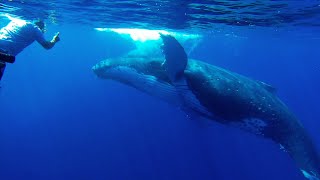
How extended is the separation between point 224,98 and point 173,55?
2250 millimetres

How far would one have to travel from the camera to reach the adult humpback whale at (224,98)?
395 inches

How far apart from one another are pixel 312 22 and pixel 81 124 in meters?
29.3

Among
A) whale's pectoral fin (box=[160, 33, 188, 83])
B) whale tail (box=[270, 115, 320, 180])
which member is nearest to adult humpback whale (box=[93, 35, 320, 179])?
whale tail (box=[270, 115, 320, 180])

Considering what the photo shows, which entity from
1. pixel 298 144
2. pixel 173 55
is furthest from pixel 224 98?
pixel 298 144

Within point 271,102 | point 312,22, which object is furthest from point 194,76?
point 312,22

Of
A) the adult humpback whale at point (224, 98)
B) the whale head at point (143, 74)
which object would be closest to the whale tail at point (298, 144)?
the adult humpback whale at point (224, 98)

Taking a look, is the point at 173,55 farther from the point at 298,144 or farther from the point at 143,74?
the point at 298,144

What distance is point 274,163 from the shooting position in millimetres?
31172

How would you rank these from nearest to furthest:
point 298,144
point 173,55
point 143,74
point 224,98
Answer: point 173,55 → point 224,98 → point 298,144 → point 143,74

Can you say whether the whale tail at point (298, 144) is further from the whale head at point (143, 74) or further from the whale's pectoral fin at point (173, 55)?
the whale's pectoral fin at point (173, 55)

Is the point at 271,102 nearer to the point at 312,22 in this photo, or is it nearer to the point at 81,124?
the point at 312,22

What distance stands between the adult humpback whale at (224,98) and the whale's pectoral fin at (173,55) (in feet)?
0.56

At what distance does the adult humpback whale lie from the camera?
32.9ft

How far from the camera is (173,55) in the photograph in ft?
29.8
